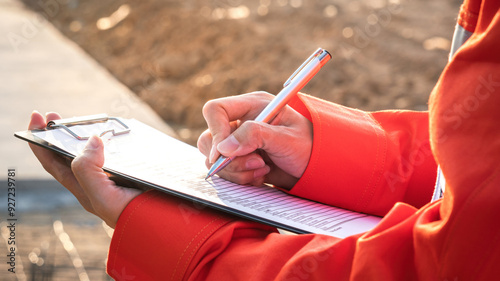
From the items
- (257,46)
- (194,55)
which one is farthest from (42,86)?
(257,46)

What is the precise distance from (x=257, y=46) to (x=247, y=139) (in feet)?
8.63

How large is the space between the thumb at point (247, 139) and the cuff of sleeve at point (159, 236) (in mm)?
130

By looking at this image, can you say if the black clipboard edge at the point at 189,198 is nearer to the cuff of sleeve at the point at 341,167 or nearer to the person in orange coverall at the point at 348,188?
the person in orange coverall at the point at 348,188

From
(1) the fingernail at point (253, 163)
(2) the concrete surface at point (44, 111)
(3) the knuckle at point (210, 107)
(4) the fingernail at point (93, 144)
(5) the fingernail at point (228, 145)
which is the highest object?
(3) the knuckle at point (210, 107)

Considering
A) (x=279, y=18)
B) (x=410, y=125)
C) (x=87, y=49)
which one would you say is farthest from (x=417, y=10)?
(x=410, y=125)

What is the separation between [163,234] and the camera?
2.07ft

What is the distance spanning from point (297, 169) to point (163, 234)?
0.85 feet

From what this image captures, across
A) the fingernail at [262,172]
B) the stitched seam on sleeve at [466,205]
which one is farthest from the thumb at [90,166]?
the stitched seam on sleeve at [466,205]

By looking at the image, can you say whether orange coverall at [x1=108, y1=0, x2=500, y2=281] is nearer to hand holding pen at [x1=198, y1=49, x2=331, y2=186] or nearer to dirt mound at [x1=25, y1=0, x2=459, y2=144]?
hand holding pen at [x1=198, y1=49, x2=331, y2=186]

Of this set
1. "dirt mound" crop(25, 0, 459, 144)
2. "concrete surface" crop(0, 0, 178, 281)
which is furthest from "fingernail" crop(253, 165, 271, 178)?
"dirt mound" crop(25, 0, 459, 144)

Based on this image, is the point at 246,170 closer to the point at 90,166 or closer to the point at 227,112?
the point at 227,112

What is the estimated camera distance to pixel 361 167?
0.81 m

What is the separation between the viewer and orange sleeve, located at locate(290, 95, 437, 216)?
2.64ft

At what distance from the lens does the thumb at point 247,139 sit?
31.3 inches
